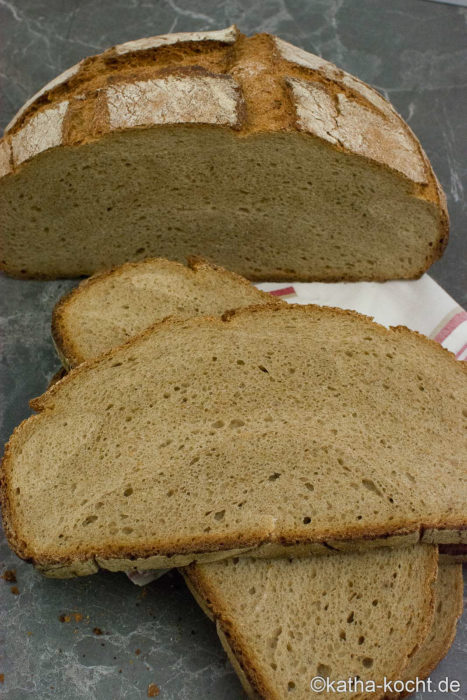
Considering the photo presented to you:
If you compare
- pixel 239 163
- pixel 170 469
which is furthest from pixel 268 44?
pixel 170 469

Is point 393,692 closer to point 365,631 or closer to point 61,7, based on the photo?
point 365,631

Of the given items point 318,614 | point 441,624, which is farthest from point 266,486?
point 441,624

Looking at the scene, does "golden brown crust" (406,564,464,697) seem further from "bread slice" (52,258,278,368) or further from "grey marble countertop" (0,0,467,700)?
"bread slice" (52,258,278,368)

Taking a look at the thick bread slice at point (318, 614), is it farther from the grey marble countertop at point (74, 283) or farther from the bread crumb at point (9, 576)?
the bread crumb at point (9, 576)

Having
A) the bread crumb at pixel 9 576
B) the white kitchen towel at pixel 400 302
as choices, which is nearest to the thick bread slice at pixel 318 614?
the bread crumb at pixel 9 576

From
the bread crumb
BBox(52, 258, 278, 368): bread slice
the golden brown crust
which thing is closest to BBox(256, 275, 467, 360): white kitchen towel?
BBox(52, 258, 278, 368): bread slice

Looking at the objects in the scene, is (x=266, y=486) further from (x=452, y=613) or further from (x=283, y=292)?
(x=283, y=292)

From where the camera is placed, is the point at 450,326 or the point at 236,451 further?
the point at 450,326
